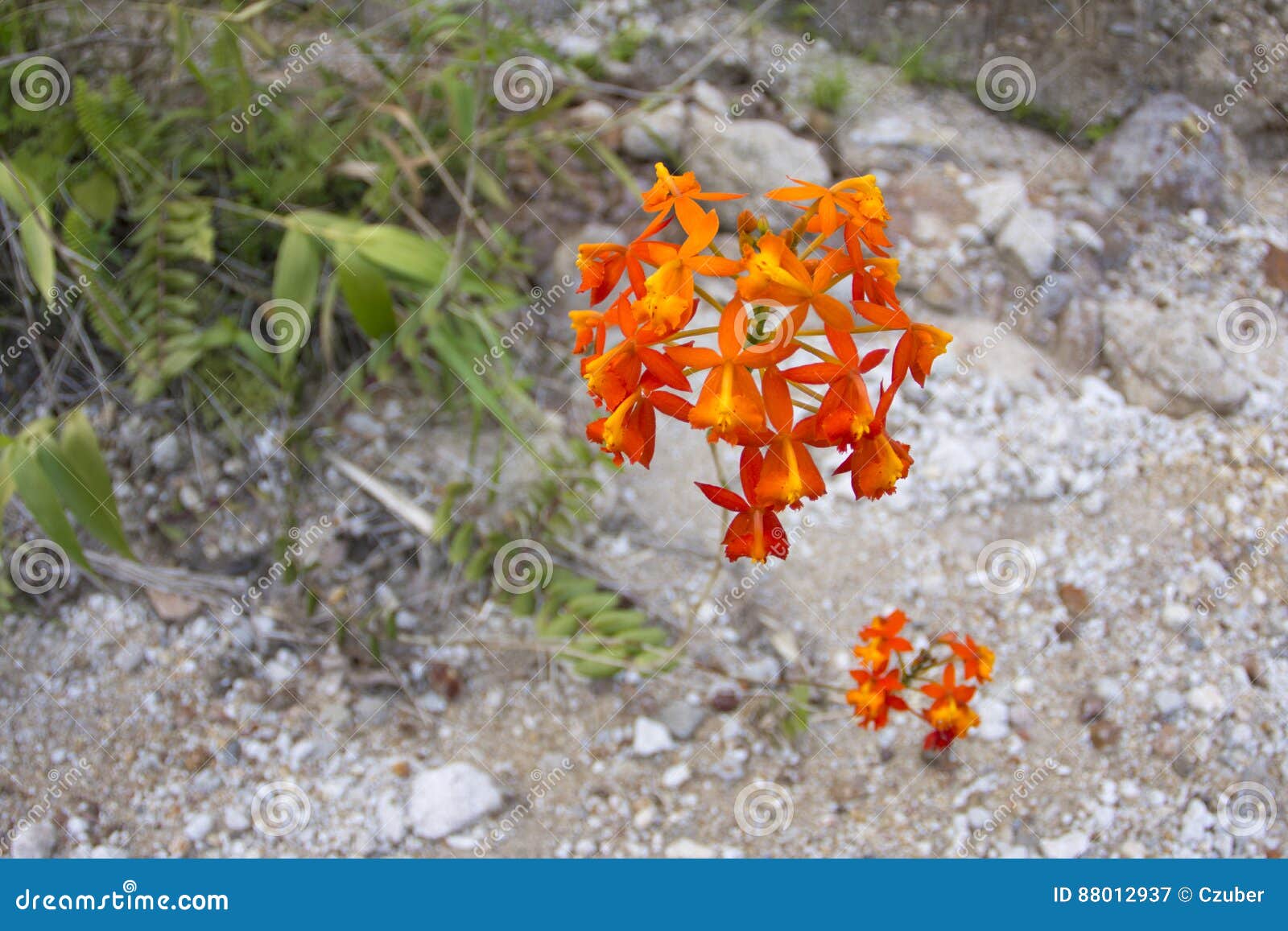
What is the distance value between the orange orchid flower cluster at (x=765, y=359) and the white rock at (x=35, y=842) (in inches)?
77.7

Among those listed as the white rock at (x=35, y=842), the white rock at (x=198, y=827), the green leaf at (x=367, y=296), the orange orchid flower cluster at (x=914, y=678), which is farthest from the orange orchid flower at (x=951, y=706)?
the white rock at (x=35, y=842)

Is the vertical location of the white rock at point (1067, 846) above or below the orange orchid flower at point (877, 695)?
below

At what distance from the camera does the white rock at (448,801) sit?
2684 millimetres

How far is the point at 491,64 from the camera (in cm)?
356

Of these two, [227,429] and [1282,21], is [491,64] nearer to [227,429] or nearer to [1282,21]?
[227,429]

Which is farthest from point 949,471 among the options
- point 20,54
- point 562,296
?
point 20,54

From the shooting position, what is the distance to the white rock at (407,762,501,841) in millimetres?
2684

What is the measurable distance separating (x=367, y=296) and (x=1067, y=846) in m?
2.35

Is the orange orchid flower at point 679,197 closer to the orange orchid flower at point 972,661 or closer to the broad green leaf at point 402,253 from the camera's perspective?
the orange orchid flower at point 972,661

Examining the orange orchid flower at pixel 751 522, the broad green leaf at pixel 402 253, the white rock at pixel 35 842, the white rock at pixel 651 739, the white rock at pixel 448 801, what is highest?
the orange orchid flower at pixel 751 522

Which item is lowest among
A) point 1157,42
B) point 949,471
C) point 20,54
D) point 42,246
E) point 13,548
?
point 13,548

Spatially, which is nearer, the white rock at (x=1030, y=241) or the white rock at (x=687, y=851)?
the white rock at (x=687, y=851)

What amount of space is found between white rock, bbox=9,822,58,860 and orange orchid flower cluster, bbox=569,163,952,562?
1973 mm

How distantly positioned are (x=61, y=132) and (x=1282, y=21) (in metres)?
4.40
